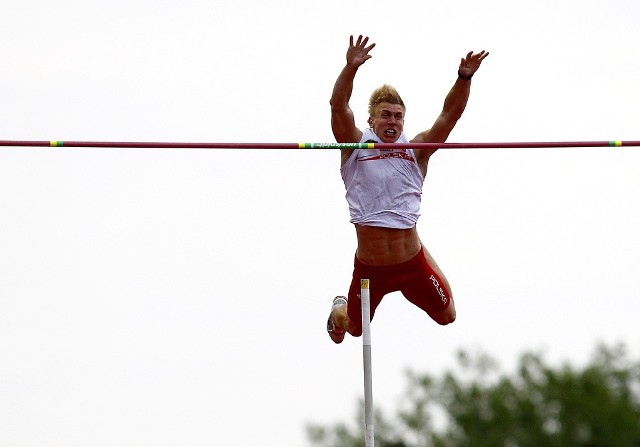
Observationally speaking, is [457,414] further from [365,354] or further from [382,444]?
[365,354]

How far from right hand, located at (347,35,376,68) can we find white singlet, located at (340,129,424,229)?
0.74 m

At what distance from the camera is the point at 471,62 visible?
582 inches

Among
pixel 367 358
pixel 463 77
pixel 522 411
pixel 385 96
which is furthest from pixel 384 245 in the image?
pixel 522 411

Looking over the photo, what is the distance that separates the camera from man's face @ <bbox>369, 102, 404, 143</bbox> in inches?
587

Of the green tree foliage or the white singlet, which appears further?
the green tree foliage

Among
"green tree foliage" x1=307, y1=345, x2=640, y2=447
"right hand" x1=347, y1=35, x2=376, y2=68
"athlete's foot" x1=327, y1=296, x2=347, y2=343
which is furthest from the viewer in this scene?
"green tree foliage" x1=307, y1=345, x2=640, y2=447

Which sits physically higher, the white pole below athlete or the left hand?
the left hand

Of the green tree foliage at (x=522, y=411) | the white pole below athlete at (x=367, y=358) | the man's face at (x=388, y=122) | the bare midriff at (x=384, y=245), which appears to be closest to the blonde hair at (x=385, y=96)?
the man's face at (x=388, y=122)

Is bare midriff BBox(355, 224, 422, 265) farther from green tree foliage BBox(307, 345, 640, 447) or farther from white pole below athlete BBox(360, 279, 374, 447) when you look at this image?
green tree foliage BBox(307, 345, 640, 447)

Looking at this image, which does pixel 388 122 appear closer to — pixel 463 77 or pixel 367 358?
pixel 463 77

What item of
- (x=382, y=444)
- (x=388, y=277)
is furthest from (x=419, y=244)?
(x=382, y=444)

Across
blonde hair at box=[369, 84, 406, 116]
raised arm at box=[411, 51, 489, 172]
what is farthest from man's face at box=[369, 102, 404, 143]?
raised arm at box=[411, 51, 489, 172]

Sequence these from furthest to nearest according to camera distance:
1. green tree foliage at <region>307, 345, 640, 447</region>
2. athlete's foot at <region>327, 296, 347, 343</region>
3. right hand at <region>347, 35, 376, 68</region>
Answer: green tree foliage at <region>307, 345, 640, 447</region>
athlete's foot at <region>327, 296, 347, 343</region>
right hand at <region>347, 35, 376, 68</region>

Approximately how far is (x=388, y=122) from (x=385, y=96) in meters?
0.20
